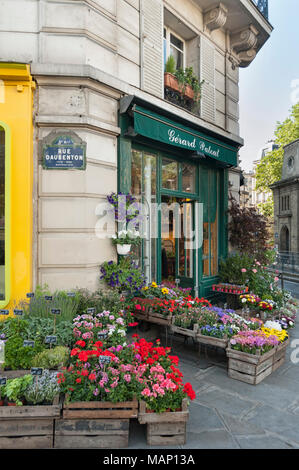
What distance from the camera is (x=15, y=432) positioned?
2867 mm

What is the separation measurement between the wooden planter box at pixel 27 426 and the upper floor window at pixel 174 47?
293 inches

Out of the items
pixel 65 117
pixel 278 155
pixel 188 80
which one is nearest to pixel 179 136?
pixel 188 80

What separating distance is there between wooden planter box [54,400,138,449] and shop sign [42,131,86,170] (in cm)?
354

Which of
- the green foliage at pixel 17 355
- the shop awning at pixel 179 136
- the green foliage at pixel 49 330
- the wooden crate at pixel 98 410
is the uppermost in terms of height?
the shop awning at pixel 179 136

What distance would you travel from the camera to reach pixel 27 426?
2887 mm

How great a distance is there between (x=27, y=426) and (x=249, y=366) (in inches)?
Answer: 114

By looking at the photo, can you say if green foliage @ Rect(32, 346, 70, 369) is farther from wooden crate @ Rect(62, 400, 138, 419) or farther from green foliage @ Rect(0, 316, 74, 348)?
wooden crate @ Rect(62, 400, 138, 419)

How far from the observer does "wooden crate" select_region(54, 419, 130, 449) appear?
2.89 m

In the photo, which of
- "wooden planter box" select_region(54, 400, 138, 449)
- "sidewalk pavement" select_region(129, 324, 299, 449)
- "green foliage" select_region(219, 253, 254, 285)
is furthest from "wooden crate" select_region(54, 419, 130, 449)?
"green foliage" select_region(219, 253, 254, 285)

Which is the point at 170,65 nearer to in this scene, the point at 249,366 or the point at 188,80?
the point at 188,80

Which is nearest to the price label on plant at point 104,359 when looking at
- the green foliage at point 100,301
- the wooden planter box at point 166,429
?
the wooden planter box at point 166,429

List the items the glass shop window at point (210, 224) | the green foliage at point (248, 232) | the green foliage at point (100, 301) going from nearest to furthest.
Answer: the green foliage at point (100, 301) < the glass shop window at point (210, 224) < the green foliage at point (248, 232)

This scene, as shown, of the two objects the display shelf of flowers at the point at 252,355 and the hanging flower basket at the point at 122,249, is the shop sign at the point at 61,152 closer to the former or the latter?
Result: the hanging flower basket at the point at 122,249

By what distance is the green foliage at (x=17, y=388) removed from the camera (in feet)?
9.82
